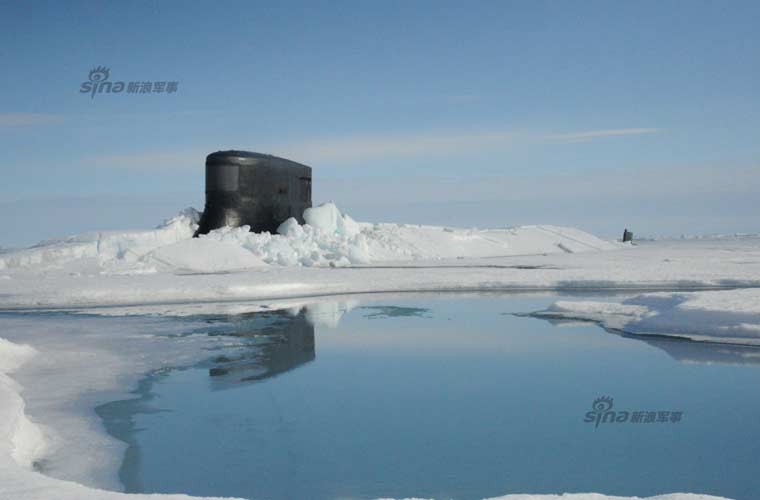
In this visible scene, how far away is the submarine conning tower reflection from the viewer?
622cm

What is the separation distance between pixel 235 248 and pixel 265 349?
1066 cm

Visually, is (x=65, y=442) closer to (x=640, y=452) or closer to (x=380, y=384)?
(x=380, y=384)

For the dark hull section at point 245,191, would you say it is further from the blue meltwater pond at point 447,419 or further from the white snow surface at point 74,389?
the blue meltwater pond at point 447,419

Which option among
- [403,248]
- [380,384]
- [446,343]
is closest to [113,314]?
[446,343]

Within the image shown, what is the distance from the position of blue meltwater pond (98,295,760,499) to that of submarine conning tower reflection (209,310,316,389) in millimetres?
39

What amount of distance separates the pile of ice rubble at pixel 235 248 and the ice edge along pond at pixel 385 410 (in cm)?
826

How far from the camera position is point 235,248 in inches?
699

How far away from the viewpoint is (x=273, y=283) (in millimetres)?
13023

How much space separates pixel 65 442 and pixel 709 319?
6.97 metres

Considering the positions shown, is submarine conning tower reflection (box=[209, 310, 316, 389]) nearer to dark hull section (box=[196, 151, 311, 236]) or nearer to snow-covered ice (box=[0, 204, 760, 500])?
snow-covered ice (box=[0, 204, 760, 500])

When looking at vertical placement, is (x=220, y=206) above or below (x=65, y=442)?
above

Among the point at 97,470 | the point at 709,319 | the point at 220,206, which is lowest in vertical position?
the point at 97,470

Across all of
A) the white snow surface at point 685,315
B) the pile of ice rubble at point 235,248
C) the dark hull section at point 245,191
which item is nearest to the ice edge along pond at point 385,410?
the white snow surface at point 685,315

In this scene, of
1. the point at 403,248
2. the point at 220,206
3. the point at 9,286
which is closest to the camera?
the point at 9,286
